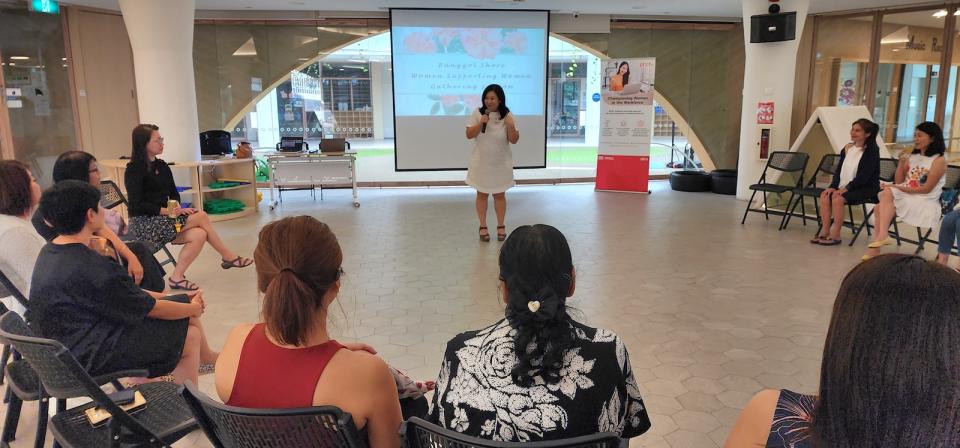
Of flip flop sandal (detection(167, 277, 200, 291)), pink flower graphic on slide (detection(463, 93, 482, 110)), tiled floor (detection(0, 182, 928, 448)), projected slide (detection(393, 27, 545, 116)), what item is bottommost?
tiled floor (detection(0, 182, 928, 448))

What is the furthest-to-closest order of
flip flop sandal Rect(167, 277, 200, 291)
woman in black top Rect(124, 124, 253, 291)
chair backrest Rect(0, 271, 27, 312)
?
flip flop sandal Rect(167, 277, 200, 291), woman in black top Rect(124, 124, 253, 291), chair backrest Rect(0, 271, 27, 312)

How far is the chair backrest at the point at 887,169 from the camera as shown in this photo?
6.39 metres

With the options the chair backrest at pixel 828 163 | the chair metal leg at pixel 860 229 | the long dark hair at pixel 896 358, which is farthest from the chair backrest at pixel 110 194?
the chair backrest at pixel 828 163

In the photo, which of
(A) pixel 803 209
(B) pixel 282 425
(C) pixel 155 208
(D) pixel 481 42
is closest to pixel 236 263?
(C) pixel 155 208

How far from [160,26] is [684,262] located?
6405 millimetres

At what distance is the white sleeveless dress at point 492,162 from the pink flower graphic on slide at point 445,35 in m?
3.95

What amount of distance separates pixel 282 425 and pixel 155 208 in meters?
3.83

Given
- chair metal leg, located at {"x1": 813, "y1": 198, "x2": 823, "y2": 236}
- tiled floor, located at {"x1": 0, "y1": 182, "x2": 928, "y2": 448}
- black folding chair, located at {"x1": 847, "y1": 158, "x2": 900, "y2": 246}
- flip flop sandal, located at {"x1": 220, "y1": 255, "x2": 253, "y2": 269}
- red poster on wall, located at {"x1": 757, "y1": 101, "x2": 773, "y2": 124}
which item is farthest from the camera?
red poster on wall, located at {"x1": 757, "y1": 101, "x2": 773, "y2": 124}

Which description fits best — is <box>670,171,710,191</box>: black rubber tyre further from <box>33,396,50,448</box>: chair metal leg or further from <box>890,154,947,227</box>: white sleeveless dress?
<box>33,396,50,448</box>: chair metal leg

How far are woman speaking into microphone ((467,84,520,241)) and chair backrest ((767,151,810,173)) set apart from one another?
3.48m

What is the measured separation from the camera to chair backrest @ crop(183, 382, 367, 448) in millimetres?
1374

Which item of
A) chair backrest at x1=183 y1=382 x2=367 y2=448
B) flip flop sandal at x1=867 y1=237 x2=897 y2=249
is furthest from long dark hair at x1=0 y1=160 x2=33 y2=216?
flip flop sandal at x1=867 y1=237 x2=897 y2=249

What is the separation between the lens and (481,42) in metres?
9.92

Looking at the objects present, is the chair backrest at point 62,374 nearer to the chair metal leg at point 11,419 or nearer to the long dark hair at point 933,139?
the chair metal leg at point 11,419
